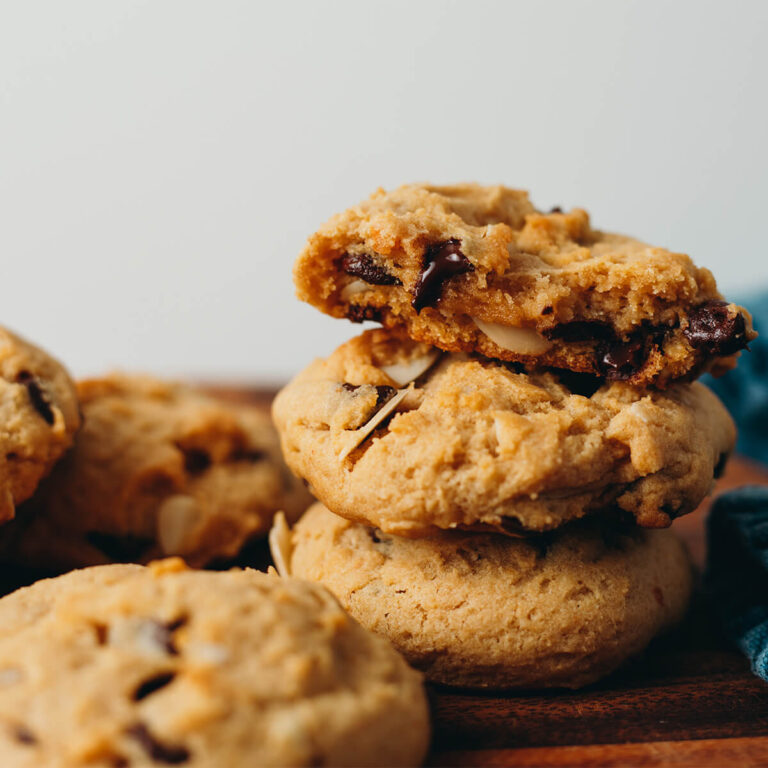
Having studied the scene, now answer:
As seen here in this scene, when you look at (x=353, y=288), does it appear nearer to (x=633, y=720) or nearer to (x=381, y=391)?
(x=381, y=391)

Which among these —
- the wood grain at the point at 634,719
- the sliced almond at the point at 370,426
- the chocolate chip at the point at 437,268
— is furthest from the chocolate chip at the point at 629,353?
the wood grain at the point at 634,719

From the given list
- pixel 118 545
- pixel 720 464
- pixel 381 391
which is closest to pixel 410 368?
pixel 381 391

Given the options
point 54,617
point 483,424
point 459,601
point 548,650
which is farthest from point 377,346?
point 54,617

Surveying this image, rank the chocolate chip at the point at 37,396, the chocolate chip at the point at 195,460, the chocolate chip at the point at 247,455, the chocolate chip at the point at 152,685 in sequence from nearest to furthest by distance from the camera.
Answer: the chocolate chip at the point at 152,685 < the chocolate chip at the point at 37,396 < the chocolate chip at the point at 195,460 < the chocolate chip at the point at 247,455

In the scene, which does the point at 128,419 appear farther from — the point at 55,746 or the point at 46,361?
the point at 55,746

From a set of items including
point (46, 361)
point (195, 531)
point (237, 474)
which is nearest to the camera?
point (46, 361)

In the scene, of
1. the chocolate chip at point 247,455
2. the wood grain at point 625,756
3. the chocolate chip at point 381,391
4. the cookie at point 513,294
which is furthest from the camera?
the chocolate chip at point 247,455

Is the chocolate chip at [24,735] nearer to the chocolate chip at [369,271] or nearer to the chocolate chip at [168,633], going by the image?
the chocolate chip at [168,633]
